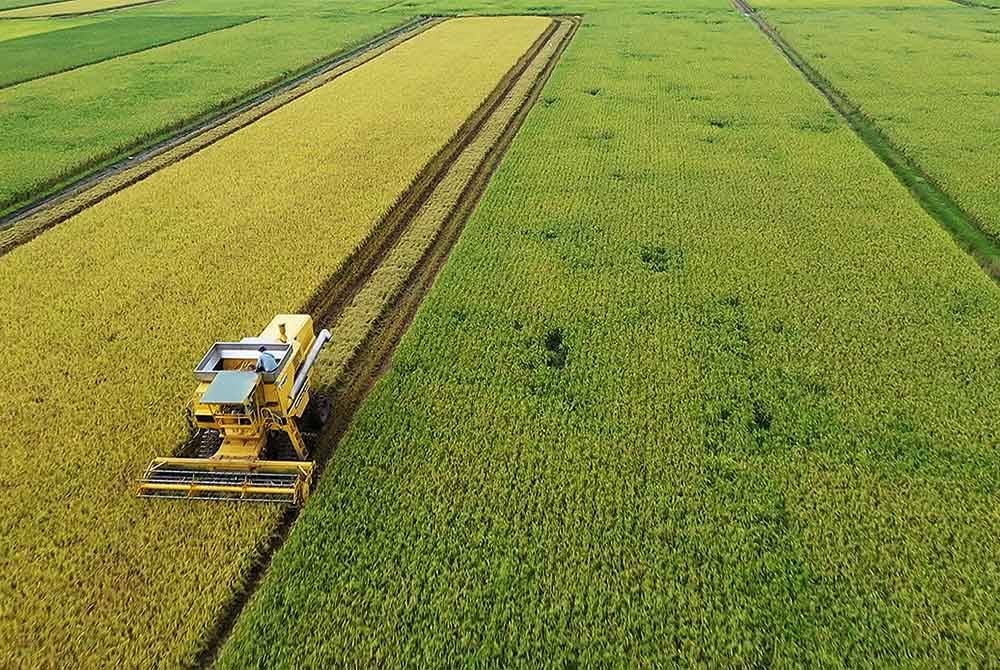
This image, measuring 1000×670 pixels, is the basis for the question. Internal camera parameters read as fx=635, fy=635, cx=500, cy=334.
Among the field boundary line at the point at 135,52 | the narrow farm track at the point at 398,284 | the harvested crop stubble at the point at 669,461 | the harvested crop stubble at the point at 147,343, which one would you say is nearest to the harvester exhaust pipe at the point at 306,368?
the narrow farm track at the point at 398,284

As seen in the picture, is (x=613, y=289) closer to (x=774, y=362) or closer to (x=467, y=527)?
(x=774, y=362)

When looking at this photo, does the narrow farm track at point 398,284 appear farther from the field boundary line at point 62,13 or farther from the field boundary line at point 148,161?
the field boundary line at point 62,13

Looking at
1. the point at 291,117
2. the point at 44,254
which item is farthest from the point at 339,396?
the point at 291,117

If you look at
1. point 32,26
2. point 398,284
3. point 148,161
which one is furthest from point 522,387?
point 32,26

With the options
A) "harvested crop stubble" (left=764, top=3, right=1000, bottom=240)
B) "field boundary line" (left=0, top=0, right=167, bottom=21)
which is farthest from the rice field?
"field boundary line" (left=0, top=0, right=167, bottom=21)

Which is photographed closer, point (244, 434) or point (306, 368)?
point (244, 434)

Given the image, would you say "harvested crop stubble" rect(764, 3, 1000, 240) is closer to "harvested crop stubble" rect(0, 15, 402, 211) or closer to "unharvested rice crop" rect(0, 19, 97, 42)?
"harvested crop stubble" rect(0, 15, 402, 211)

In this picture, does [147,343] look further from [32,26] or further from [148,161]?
[32,26]
